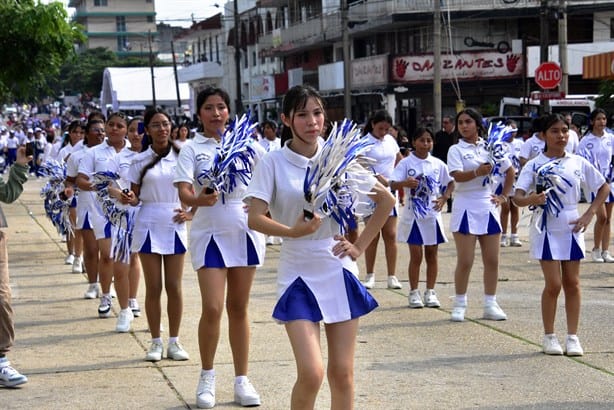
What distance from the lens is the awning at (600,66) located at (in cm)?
2523

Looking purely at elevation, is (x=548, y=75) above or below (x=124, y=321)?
above

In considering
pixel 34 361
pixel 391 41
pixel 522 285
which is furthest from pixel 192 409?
pixel 391 41

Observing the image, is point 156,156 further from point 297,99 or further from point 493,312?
point 493,312

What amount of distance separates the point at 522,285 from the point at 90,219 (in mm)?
4757

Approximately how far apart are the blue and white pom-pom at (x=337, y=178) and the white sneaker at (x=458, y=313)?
15.5 ft

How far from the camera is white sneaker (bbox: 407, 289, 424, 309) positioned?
11.1 m

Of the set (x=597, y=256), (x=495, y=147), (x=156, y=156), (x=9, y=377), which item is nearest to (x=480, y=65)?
(x=597, y=256)

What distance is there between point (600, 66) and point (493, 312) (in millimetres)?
16995

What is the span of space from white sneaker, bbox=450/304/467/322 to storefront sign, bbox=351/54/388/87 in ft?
123

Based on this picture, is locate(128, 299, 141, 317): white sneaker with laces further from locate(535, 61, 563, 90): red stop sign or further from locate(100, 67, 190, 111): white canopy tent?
locate(100, 67, 190, 111): white canopy tent

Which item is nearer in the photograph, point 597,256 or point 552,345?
point 552,345

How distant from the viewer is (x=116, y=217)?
Answer: 1005 centimetres

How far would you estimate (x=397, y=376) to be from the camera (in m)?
7.91

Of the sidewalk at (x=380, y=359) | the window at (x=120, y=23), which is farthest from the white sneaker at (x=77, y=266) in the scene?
the window at (x=120, y=23)
